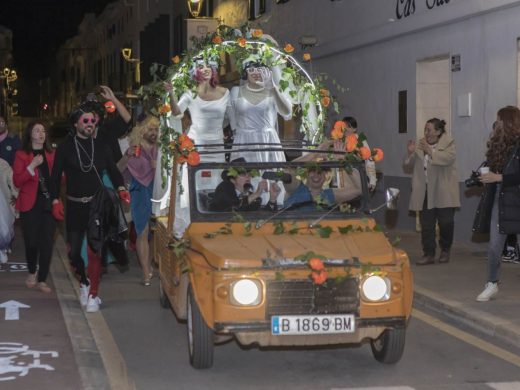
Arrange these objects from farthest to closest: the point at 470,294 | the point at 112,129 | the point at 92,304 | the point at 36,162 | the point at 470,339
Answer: the point at 112,129 → the point at 36,162 → the point at 470,294 → the point at 92,304 → the point at 470,339

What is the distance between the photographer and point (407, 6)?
16.6m

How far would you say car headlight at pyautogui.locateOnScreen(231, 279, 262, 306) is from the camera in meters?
6.59

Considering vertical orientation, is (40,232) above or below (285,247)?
below

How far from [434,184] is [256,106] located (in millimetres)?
2835

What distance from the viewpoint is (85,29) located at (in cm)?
8288

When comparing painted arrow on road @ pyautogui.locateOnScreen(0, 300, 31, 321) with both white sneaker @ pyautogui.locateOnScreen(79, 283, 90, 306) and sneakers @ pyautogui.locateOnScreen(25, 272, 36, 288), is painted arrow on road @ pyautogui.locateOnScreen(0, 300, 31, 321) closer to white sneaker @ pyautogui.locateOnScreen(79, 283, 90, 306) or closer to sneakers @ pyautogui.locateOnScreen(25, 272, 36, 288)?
white sneaker @ pyautogui.locateOnScreen(79, 283, 90, 306)

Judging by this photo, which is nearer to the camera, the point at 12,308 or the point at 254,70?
the point at 12,308

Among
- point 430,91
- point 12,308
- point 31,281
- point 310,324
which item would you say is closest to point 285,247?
point 310,324

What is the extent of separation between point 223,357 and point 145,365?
635 millimetres

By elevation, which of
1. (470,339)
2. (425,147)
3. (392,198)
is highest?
(425,147)

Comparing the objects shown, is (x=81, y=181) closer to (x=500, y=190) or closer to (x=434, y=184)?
(x=500, y=190)

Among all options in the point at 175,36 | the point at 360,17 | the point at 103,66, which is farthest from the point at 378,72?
the point at 103,66

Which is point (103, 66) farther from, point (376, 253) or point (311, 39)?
point (376, 253)

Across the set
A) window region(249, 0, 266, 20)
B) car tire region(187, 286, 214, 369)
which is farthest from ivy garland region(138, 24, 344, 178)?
window region(249, 0, 266, 20)
